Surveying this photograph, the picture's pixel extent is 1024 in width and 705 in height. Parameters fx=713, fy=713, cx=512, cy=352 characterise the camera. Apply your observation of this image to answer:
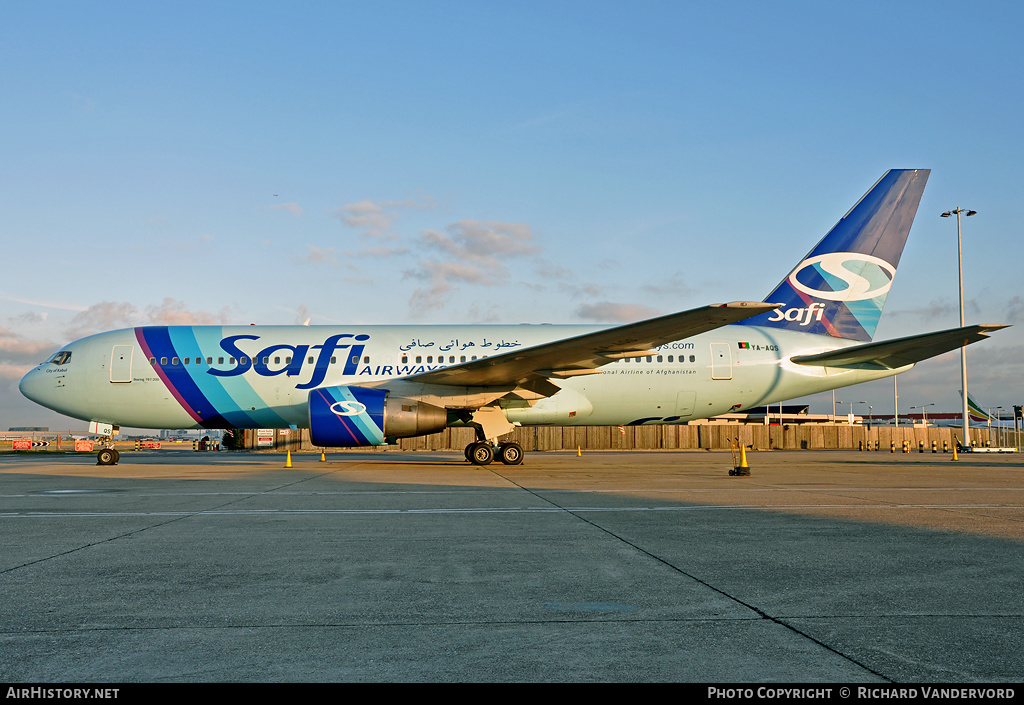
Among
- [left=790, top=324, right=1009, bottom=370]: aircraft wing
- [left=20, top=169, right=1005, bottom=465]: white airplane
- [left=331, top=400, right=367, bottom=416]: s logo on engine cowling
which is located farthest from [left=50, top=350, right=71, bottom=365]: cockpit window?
[left=790, top=324, right=1009, bottom=370]: aircraft wing

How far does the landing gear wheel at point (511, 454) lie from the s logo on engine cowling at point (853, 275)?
898 cm

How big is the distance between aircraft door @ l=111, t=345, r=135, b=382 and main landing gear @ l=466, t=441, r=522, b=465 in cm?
931

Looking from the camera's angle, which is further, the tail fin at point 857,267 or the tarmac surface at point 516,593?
the tail fin at point 857,267

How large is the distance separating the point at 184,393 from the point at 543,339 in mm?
A: 9568

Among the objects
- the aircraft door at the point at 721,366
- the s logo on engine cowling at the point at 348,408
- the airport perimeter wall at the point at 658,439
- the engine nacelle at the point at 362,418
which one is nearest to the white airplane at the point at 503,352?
the aircraft door at the point at 721,366

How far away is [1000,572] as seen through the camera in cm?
447

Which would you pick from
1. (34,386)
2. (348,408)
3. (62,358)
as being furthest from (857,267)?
(34,386)

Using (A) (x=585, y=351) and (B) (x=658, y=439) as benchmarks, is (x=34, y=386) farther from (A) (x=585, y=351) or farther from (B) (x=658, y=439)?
(B) (x=658, y=439)

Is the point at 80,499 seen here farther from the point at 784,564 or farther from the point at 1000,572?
the point at 1000,572

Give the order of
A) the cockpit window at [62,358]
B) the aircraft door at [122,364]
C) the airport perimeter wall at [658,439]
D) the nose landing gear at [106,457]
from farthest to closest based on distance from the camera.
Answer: the airport perimeter wall at [658,439] < the cockpit window at [62,358] < the nose landing gear at [106,457] < the aircraft door at [122,364]

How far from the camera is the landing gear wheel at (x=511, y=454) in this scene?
19.1 m

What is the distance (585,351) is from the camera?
15.6 metres

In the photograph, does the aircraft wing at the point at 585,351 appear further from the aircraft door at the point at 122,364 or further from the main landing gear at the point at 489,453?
the aircraft door at the point at 122,364

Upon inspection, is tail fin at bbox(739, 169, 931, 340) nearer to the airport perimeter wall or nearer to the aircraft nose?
the aircraft nose
